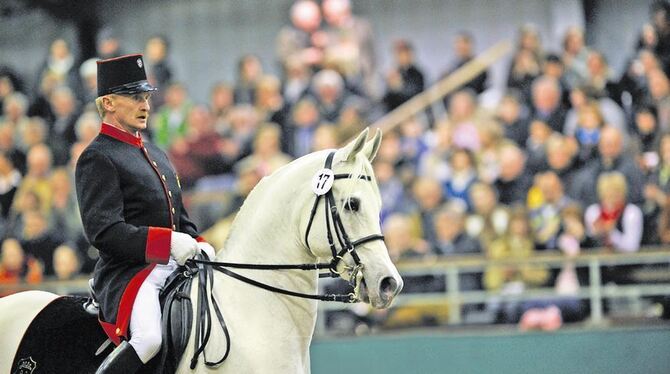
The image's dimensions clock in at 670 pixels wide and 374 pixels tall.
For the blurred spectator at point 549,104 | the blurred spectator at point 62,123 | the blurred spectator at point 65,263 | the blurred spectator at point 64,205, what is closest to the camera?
the blurred spectator at point 549,104

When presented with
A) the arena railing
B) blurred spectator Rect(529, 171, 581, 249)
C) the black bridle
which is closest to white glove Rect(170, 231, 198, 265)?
the black bridle

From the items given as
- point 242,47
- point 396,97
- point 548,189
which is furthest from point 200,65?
point 548,189

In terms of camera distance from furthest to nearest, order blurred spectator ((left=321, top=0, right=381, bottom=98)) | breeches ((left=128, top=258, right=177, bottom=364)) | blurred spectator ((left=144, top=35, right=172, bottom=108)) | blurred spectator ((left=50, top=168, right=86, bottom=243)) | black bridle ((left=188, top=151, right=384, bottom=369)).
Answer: blurred spectator ((left=144, top=35, right=172, bottom=108))
blurred spectator ((left=50, top=168, right=86, bottom=243))
blurred spectator ((left=321, top=0, right=381, bottom=98))
breeches ((left=128, top=258, right=177, bottom=364))
black bridle ((left=188, top=151, right=384, bottom=369))

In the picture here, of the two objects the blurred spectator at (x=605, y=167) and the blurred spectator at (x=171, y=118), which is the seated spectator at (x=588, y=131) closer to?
the blurred spectator at (x=605, y=167)

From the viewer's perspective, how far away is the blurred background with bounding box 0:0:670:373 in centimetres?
903

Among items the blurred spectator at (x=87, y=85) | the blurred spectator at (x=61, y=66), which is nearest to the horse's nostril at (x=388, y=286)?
the blurred spectator at (x=87, y=85)

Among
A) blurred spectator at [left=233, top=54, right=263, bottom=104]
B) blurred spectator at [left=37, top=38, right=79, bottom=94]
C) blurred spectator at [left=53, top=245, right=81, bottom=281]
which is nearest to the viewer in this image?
blurred spectator at [left=53, top=245, right=81, bottom=281]

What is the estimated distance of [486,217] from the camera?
9539 mm

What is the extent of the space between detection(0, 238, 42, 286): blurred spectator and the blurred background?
0.07ft

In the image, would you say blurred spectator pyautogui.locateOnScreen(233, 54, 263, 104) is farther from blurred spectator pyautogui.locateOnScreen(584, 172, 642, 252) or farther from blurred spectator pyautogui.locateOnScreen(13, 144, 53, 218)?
blurred spectator pyautogui.locateOnScreen(584, 172, 642, 252)

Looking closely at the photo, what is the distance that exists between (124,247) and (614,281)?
5.24 m

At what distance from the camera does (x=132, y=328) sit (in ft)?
15.6

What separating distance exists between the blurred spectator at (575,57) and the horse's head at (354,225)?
580 centimetres

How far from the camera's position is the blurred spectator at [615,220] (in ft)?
29.7
